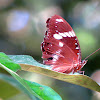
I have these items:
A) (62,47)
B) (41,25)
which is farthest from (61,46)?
(41,25)

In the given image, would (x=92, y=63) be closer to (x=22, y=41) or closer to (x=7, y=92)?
(x=22, y=41)

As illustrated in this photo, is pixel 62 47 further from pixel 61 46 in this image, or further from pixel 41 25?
pixel 41 25

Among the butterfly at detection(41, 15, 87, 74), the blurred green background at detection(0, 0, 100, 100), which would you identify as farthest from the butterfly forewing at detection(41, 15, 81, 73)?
the blurred green background at detection(0, 0, 100, 100)

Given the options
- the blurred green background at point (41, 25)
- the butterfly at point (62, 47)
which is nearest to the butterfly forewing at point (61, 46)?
the butterfly at point (62, 47)

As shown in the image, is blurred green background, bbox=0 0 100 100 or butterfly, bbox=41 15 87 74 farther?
blurred green background, bbox=0 0 100 100

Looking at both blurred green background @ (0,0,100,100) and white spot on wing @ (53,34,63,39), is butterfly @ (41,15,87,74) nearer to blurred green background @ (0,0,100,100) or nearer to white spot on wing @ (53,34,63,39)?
white spot on wing @ (53,34,63,39)

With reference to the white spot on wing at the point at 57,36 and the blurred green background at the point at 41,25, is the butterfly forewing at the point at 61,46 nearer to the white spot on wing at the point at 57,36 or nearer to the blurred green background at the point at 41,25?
the white spot on wing at the point at 57,36
